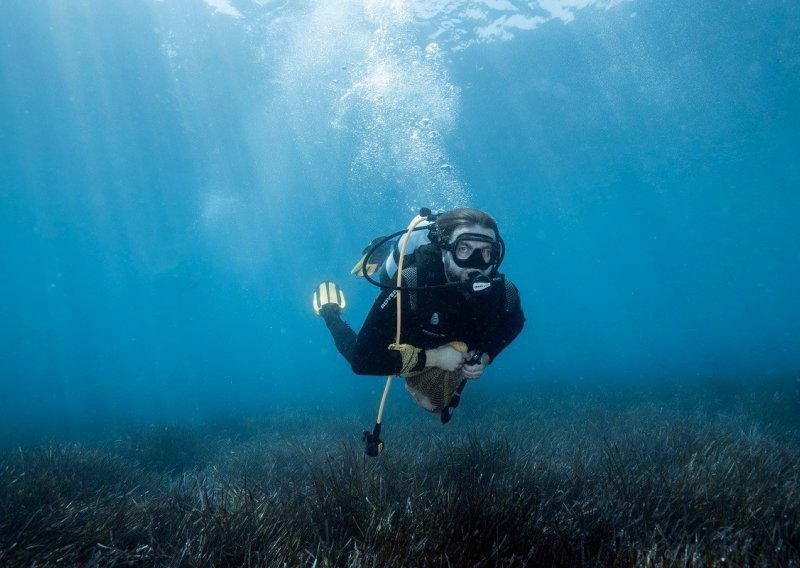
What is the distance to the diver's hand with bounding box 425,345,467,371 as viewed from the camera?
331 cm

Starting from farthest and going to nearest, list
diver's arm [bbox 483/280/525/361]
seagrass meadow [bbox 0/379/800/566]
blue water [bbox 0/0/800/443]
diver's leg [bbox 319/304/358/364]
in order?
blue water [bbox 0/0/800/443] → diver's leg [bbox 319/304/358/364] → diver's arm [bbox 483/280/525/361] → seagrass meadow [bbox 0/379/800/566]

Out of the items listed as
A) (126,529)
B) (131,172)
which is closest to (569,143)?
(126,529)

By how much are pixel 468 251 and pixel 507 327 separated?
0.83 meters

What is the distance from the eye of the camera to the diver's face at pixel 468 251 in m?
3.28

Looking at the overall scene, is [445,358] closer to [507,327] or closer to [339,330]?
[507,327]

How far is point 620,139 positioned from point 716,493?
111 feet

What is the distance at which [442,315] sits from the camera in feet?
10.8

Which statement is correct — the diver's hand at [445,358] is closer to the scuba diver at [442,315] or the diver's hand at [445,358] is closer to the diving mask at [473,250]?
the scuba diver at [442,315]

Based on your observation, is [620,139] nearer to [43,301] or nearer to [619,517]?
[619,517]

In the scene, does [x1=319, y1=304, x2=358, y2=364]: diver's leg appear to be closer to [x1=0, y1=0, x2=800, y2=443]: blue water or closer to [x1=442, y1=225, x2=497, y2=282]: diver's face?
[x1=442, y1=225, x2=497, y2=282]: diver's face

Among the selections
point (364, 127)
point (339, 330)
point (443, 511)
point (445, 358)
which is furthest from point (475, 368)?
point (364, 127)

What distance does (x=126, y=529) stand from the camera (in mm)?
2945

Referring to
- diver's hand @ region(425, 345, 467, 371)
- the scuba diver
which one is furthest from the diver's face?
diver's hand @ region(425, 345, 467, 371)

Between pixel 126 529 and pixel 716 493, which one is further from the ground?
pixel 126 529
